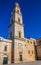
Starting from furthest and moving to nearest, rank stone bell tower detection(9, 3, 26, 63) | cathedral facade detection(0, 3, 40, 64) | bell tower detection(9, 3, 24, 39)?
bell tower detection(9, 3, 24, 39), stone bell tower detection(9, 3, 26, 63), cathedral facade detection(0, 3, 40, 64)

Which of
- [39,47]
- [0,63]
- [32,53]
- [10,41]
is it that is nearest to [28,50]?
[32,53]

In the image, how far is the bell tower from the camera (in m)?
34.3

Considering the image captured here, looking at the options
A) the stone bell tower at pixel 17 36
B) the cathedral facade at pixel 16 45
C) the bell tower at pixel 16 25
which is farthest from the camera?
the bell tower at pixel 16 25

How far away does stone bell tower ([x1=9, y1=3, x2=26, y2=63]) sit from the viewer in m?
31.7

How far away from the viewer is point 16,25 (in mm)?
35031

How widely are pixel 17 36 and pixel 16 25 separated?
3791mm

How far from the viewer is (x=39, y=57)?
38.6 metres

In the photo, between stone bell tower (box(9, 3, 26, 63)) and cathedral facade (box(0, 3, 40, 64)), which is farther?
stone bell tower (box(9, 3, 26, 63))

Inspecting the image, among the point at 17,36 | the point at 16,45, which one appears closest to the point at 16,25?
the point at 17,36

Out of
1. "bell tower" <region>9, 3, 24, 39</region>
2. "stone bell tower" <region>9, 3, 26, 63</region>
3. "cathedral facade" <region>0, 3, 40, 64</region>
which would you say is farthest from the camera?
"bell tower" <region>9, 3, 24, 39</region>

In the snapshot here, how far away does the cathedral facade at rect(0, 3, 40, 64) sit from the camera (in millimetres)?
30855

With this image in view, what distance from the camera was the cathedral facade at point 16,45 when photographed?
30.9m

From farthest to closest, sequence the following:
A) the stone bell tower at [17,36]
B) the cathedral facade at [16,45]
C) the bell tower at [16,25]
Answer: the bell tower at [16,25], the stone bell tower at [17,36], the cathedral facade at [16,45]

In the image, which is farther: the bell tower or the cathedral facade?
the bell tower
